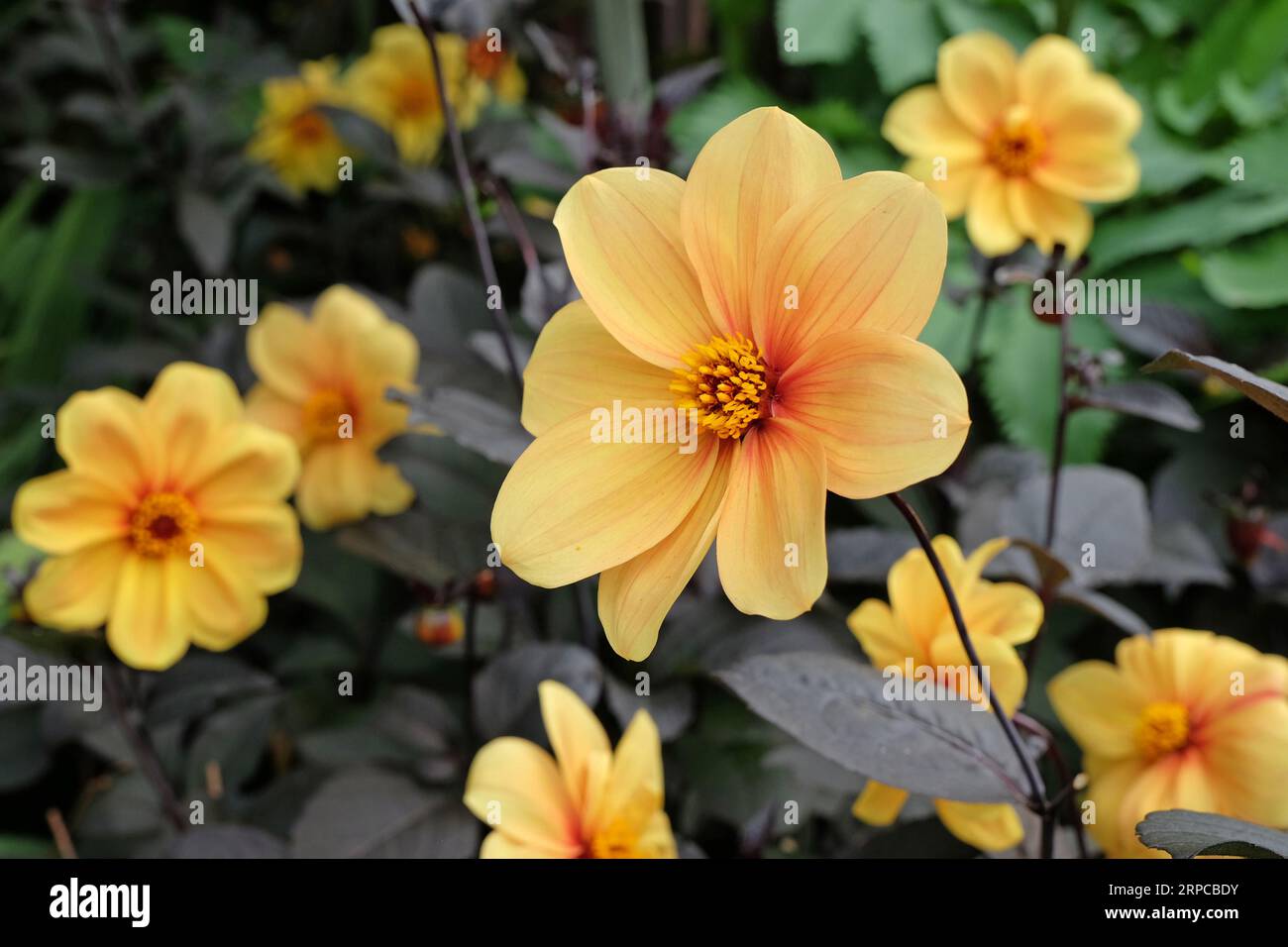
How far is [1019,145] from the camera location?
0.81 metres

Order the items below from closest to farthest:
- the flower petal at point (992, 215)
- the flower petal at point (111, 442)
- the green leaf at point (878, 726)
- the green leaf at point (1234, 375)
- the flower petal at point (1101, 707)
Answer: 1. the green leaf at point (1234, 375)
2. the green leaf at point (878, 726)
3. the flower petal at point (1101, 707)
4. the flower petal at point (111, 442)
5. the flower petal at point (992, 215)

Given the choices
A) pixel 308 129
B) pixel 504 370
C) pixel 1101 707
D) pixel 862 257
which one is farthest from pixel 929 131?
pixel 308 129

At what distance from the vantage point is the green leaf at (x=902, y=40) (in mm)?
1226

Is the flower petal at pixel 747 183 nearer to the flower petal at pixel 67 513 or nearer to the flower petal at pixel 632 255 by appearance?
the flower petal at pixel 632 255

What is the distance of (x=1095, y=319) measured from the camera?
1116mm

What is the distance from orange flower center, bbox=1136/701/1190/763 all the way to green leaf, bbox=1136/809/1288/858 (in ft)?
0.54

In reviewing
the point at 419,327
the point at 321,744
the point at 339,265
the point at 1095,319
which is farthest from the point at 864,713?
the point at 339,265

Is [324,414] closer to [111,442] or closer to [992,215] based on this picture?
[111,442]

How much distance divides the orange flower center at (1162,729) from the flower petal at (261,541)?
19.3 inches

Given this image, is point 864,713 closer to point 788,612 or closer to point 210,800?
point 788,612

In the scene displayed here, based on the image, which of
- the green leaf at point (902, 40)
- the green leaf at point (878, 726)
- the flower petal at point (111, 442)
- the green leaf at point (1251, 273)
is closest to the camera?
the green leaf at point (878, 726)

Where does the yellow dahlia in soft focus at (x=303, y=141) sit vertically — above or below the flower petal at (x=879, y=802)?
above

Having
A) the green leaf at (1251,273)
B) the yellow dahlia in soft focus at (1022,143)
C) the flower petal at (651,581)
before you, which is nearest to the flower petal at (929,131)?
the yellow dahlia in soft focus at (1022,143)
